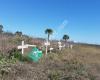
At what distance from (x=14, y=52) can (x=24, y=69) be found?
463cm

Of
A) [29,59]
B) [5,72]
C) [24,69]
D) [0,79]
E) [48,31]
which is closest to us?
[0,79]

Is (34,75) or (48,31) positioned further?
(48,31)

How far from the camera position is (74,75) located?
10750 millimetres

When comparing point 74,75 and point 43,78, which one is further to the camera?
point 74,75

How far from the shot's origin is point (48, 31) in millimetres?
45812

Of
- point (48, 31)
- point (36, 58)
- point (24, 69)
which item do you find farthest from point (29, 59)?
point (48, 31)

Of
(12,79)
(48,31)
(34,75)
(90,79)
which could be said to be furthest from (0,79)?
(48,31)

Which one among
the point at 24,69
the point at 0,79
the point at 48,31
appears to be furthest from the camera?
the point at 48,31

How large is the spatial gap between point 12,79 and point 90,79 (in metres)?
3.43

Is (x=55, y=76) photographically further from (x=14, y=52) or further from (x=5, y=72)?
(x=14, y=52)

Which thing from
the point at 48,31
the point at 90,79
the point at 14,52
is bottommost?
the point at 90,79

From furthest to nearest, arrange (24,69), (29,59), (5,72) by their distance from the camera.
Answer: (29,59)
(24,69)
(5,72)

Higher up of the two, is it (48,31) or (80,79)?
(48,31)

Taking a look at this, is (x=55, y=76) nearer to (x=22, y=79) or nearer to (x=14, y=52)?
(x=22, y=79)
